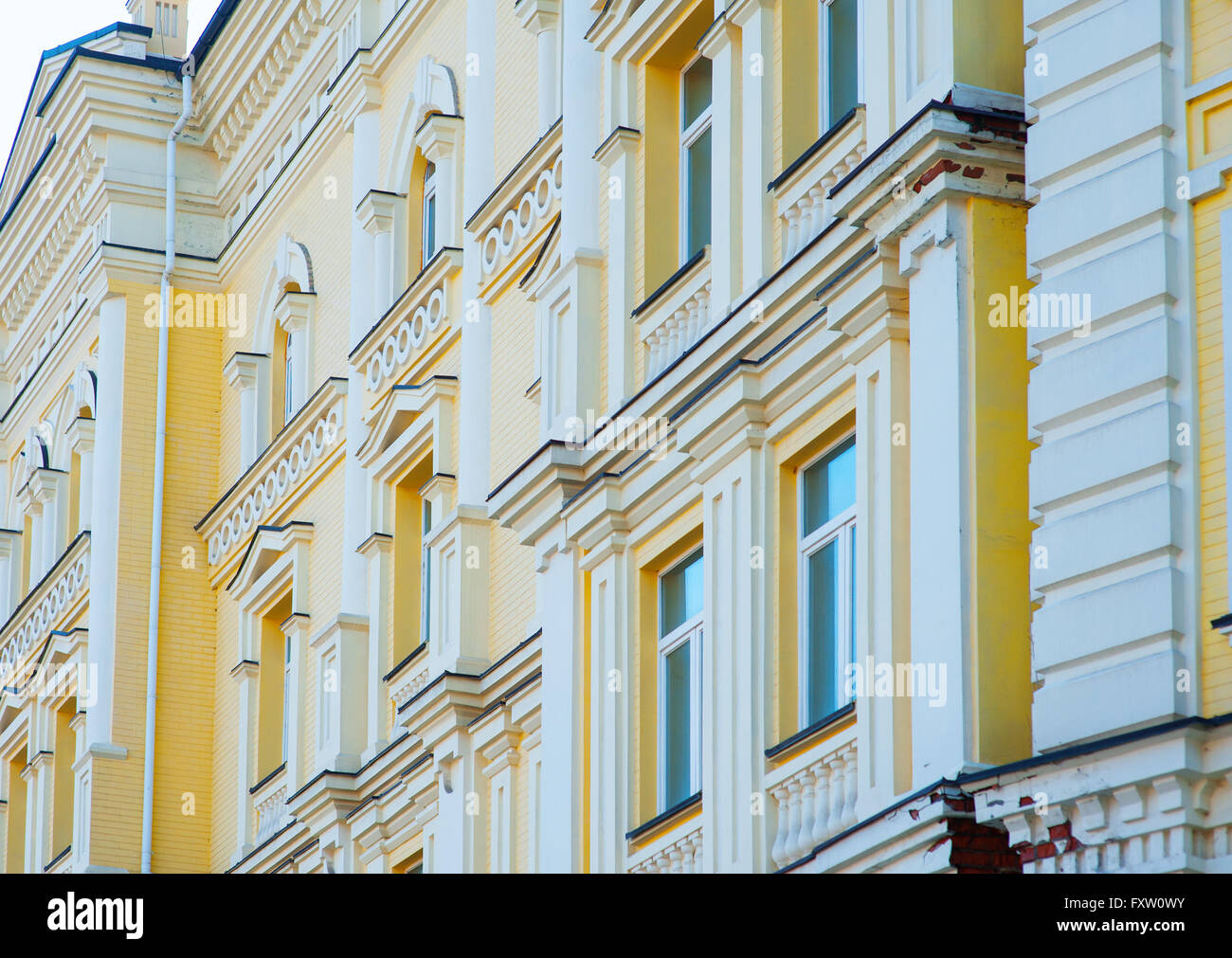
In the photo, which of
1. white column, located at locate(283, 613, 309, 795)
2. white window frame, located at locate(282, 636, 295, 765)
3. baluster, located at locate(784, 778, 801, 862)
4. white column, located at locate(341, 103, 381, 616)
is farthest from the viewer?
white window frame, located at locate(282, 636, 295, 765)

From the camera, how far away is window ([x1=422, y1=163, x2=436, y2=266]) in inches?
876

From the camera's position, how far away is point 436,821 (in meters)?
19.2

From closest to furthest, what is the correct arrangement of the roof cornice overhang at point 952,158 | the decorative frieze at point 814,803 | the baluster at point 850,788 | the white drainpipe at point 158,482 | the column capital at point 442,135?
the roof cornice overhang at point 952,158
the baluster at point 850,788
the decorative frieze at point 814,803
the column capital at point 442,135
the white drainpipe at point 158,482

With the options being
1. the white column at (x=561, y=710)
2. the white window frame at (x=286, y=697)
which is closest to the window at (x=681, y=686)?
the white column at (x=561, y=710)

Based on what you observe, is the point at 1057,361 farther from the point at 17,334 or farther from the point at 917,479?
the point at 17,334

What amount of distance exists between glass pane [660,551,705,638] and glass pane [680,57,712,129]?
2990 millimetres

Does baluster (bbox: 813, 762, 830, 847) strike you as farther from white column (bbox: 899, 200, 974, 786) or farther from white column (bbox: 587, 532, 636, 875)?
white column (bbox: 587, 532, 636, 875)

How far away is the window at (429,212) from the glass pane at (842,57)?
7.82 m

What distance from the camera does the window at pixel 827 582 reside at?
527 inches

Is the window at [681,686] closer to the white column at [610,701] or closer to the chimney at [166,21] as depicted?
the white column at [610,701]

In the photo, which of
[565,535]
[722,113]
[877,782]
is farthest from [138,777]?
[877,782]

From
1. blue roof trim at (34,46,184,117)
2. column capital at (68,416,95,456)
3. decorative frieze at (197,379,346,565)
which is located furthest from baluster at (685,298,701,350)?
column capital at (68,416,95,456)

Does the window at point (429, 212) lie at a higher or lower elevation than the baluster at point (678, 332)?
higher

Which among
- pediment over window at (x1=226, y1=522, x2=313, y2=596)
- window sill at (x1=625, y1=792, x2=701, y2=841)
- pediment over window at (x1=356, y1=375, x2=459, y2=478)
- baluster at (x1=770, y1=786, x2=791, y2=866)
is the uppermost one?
pediment over window at (x1=356, y1=375, x2=459, y2=478)
